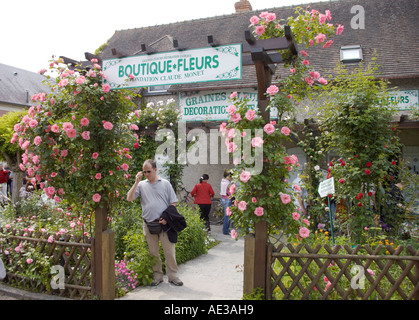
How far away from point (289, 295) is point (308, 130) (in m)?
5.50

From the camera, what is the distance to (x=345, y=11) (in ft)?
45.9

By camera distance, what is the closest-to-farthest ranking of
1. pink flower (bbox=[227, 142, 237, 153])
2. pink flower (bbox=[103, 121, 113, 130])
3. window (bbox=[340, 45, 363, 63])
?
pink flower (bbox=[227, 142, 237, 153]) < pink flower (bbox=[103, 121, 113, 130]) < window (bbox=[340, 45, 363, 63])

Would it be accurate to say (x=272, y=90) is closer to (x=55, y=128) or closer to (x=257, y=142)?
(x=257, y=142)

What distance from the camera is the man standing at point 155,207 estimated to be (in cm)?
516

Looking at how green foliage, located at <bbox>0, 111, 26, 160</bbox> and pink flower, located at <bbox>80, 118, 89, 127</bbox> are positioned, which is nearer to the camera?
pink flower, located at <bbox>80, 118, 89, 127</bbox>

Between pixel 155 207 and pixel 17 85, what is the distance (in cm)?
3607

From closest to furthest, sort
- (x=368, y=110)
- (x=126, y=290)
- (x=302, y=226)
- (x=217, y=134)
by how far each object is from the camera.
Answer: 1. (x=302, y=226)
2. (x=126, y=290)
3. (x=368, y=110)
4. (x=217, y=134)

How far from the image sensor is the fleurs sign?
4145 millimetres

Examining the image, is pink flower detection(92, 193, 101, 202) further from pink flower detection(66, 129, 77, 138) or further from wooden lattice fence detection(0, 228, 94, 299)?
pink flower detection(66, 129, 77, 138)

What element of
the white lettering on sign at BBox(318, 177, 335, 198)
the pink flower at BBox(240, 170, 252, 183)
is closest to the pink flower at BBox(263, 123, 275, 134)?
the pink flower at BBox(240, 170, 252, 183)

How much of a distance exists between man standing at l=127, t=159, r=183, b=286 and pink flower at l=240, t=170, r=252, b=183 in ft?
5.59

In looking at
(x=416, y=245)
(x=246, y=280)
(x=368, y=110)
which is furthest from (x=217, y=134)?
(x=246, y=280)

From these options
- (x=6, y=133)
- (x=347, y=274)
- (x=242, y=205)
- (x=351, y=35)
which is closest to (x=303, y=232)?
(x=347, y=274)

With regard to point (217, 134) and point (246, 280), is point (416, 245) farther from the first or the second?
point (217, 134)
